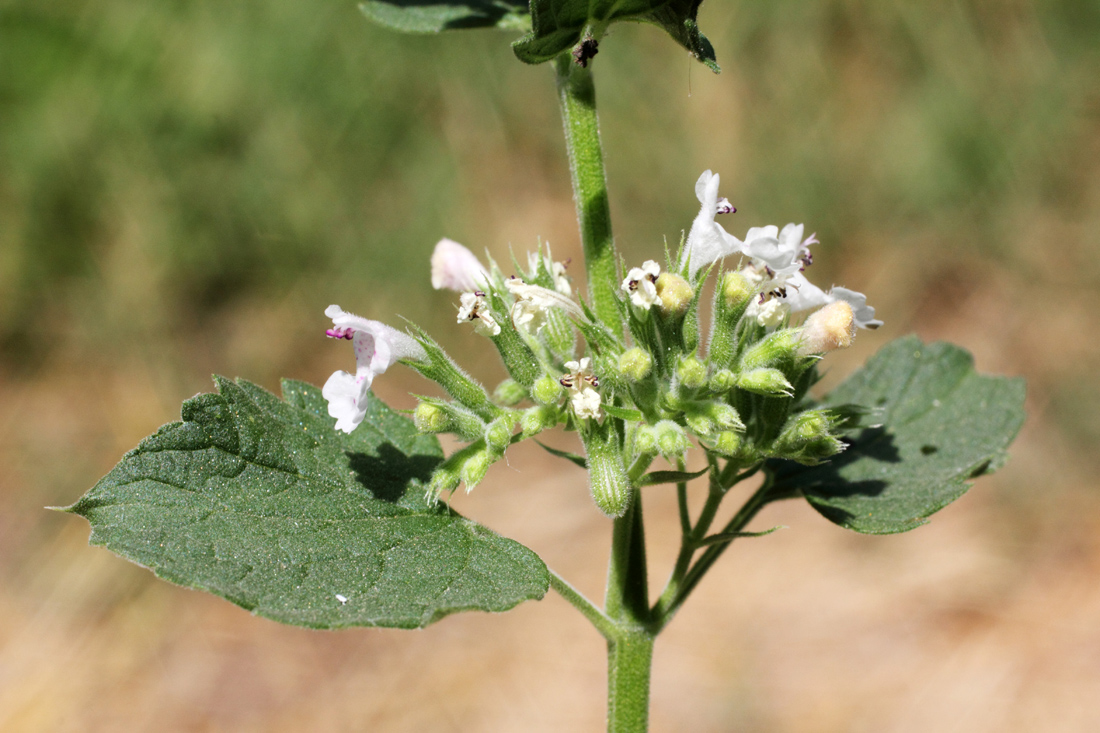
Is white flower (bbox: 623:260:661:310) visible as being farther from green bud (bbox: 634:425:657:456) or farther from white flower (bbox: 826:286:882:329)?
white flower (bbox: 826:286:882:329)

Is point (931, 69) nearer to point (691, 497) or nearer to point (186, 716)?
point (691, 497)

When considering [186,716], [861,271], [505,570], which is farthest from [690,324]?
[861,271]

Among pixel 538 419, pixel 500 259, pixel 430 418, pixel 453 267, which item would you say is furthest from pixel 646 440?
pixel 500 259

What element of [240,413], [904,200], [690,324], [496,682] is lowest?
[496,682]

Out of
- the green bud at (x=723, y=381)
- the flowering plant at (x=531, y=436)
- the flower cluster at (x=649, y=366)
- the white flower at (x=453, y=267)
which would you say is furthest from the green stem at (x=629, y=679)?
the white flower at (x=453, y=267)

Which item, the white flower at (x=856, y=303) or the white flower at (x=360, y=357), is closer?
the white flower at (x=360, y=357)

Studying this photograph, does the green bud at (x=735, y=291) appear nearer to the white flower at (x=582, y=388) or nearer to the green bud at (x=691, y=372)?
the green bud at (x=691, y=372)

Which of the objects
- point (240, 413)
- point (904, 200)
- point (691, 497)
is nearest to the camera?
point (240, 413)
